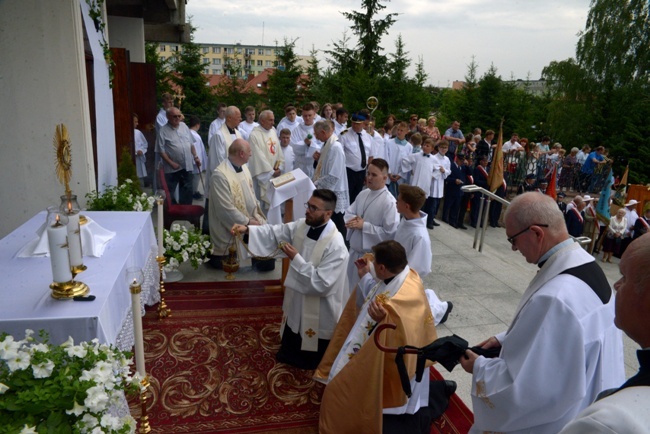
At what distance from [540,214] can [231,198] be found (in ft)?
13.9

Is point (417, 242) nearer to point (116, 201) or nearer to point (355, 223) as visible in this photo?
point (355, 223)

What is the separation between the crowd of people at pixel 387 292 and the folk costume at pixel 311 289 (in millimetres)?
10

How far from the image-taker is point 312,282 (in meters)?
4.17

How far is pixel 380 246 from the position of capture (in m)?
3.52

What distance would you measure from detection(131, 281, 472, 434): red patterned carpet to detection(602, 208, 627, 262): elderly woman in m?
9.05

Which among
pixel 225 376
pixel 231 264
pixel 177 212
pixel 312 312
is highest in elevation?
pixel 177 212

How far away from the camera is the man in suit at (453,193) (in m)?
10.3

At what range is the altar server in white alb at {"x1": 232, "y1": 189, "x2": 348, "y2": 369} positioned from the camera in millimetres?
4227

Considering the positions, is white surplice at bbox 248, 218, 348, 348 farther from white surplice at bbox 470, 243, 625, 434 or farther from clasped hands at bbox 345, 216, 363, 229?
white surplice at bbox 470, 243, 625, 434

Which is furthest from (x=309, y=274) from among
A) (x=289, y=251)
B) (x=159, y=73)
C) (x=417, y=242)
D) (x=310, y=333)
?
(x=159, y=73)

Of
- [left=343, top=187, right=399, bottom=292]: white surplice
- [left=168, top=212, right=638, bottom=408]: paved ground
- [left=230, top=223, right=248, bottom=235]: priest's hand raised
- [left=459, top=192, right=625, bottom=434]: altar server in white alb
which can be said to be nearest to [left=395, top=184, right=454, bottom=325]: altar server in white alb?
[left=343, top=187, right=399, bottom=292]: white surplice

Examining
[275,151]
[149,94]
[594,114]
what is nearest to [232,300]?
[275,151]

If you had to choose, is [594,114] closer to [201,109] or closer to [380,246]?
[201,109]

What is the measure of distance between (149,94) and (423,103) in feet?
44.8
